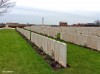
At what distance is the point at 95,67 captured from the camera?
12266 millimetres

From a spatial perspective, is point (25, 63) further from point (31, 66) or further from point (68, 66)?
point (68, 66)

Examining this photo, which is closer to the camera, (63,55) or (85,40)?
(63,55)

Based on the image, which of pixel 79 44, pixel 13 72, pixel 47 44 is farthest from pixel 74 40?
pixel 13 72

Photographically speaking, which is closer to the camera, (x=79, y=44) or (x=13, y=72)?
(x=13, y=72)

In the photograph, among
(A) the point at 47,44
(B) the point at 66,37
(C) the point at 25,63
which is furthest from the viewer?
(B) the point at 66,37

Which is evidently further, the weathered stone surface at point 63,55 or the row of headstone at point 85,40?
the row of headstone at point 85,40

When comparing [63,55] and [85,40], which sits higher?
[63,55]

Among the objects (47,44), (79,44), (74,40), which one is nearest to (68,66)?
(47,44)

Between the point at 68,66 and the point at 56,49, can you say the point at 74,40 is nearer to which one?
the point at 56,49

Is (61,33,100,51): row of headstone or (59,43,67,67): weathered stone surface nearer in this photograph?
(59,43,67,67): weathered stone surface

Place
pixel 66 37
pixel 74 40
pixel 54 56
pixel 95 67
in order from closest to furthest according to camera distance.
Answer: pixel 95 67 < pixel 54 56 < pixel 74 40 < pixel 66 37

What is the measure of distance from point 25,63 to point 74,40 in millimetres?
11583

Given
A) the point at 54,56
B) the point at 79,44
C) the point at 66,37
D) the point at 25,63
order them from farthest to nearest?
the point at 66,37, the point at 79,44, the point at 54,56, the point at 25,63

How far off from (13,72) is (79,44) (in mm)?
12184
